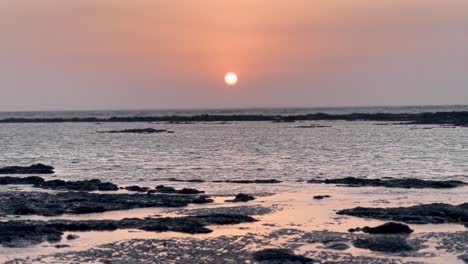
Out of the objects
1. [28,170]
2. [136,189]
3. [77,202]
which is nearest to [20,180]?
[28,170]

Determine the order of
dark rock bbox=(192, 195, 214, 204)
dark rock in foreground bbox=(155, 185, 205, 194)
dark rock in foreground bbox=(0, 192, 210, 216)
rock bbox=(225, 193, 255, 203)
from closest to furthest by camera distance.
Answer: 1. dark rock in foreground bbox=(0, 192, 210, 216)
2. dark rock bbox=(192, 195, 214, 204)
3. rock bbox=(225, 193, 255, 203)
4. dark rock in foreground bbox=(155, 185, 205, 194)

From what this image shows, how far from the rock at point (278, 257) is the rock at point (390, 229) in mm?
4306

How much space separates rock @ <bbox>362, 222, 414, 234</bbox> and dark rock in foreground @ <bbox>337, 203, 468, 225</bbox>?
2.02 meters

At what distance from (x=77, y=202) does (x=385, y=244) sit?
15.7 metres

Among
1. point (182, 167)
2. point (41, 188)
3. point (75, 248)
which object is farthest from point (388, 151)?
point (75, 248)

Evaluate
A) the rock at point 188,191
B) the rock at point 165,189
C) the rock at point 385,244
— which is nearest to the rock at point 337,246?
the rock at point 385,244

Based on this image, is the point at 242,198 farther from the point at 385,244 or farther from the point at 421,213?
the point at 385,244

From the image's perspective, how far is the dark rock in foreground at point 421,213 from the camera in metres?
25.0

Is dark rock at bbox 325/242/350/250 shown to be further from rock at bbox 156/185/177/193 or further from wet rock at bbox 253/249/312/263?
rock at bbox 156/185/177/193

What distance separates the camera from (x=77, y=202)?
100.0ft

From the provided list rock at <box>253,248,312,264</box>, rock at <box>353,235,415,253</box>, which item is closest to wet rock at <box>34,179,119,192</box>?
rock at <box>253,248,312,264</box>

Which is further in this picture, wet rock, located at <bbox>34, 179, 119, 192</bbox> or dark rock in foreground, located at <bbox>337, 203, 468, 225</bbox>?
wet rock, located at <bbox>34, 179, 119, 192</bbox>

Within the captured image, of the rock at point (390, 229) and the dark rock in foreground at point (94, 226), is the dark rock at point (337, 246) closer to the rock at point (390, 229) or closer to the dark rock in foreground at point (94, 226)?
the rock at point (390, 229)

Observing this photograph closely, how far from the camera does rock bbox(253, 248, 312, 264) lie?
61.8 ft
